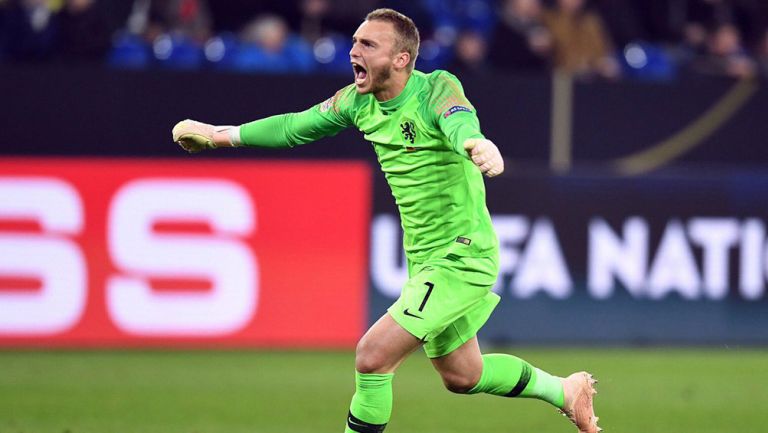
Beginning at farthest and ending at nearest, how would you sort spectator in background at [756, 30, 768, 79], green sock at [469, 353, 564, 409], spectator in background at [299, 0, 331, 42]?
1. spectator in background at [756, 30, 768, 79]
2. spectator in background at [299, 0, 331, 42]
3. green sock at [469, 353, 564, 409]

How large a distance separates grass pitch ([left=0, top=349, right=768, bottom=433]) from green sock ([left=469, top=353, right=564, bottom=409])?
1166 mm

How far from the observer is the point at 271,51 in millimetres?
13109

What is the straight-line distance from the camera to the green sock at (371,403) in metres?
6.12

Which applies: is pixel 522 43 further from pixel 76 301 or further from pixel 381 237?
pixel 76 301

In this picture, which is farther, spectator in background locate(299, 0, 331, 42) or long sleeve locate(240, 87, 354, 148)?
spectator in background locate(299, 0, 331, 42)

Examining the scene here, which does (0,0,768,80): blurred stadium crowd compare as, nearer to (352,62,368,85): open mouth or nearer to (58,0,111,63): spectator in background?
(58,0,111,63): spectator in background

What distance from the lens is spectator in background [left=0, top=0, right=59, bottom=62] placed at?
41.2ft

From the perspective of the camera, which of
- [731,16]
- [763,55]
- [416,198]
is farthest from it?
[731,16]

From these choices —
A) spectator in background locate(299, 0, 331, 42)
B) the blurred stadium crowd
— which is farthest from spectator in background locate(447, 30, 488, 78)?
spectator in background locate(299, 0, 331, 42)

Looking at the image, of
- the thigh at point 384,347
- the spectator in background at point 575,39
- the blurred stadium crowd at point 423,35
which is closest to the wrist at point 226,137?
Result: the thigh at point 384,347

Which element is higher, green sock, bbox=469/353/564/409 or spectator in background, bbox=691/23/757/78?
spectator in background, bbox=691/23/757/78

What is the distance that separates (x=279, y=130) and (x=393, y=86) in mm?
612

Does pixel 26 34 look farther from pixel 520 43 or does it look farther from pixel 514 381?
pixel 514 381

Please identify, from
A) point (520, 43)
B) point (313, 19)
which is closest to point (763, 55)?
point (520, 43)
